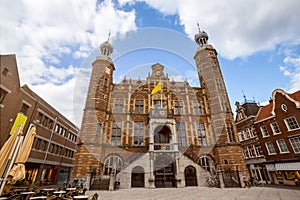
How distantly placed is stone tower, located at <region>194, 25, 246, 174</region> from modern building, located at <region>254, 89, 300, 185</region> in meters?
5.64

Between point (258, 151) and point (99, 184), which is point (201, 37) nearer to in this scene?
point (258, 151)

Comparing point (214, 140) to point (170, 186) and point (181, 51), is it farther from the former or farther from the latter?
point (181, 51)

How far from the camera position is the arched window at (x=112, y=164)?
1550 centimetres

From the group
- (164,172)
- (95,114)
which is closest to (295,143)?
(164,172)

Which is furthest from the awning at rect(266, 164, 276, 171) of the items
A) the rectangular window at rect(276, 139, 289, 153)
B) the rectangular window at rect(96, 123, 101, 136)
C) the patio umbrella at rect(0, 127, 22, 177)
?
the patio umbrella at rect(0, 127, 22, 177)

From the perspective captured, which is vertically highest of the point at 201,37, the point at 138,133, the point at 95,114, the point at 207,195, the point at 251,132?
the point at 201,37

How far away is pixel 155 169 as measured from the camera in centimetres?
1506

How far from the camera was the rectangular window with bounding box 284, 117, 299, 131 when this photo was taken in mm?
16466

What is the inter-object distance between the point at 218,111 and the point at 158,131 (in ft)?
23.1

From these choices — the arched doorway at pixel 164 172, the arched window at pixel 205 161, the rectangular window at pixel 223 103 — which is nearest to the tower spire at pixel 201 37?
the rectangular window at pixel 223 103

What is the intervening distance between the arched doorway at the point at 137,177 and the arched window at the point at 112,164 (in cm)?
143

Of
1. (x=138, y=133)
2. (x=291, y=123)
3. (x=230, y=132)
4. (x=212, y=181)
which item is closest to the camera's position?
(x=212, y=181)

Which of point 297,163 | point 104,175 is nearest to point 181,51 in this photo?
point 104,175

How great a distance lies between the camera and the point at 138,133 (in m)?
17.4
